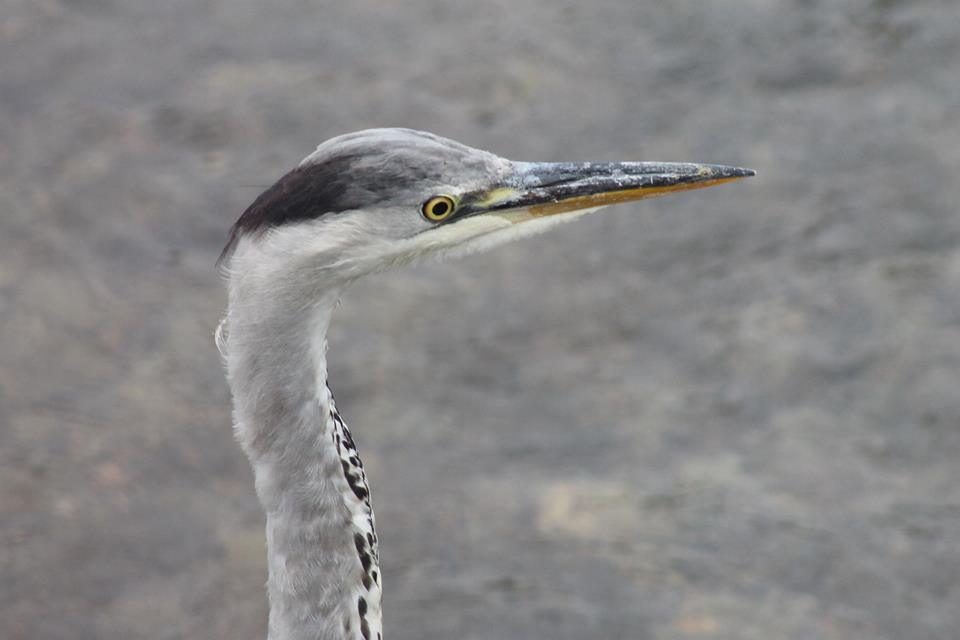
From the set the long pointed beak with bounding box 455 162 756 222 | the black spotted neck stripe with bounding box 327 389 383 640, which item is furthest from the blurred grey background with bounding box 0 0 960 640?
the long pointed beak with bounding box 455 162 756 222

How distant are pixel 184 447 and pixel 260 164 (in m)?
1.31

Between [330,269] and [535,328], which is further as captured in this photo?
[535,328]

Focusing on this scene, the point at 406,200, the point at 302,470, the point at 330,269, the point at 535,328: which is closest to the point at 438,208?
the point at 406,200

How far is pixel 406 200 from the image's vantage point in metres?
2.54

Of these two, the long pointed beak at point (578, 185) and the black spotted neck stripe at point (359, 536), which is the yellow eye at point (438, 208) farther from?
the black spotted neck stripe at point (359, 536)

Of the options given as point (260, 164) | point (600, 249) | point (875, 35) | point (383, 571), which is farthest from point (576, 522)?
Answer: point (875, 35)

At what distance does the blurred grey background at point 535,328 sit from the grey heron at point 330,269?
1.34 m

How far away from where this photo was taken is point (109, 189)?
5.22 meters

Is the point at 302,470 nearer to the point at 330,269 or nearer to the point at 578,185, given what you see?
the point at 330,269

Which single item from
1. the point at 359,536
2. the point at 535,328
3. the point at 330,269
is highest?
the point at 535,328

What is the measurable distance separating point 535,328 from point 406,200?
7.34 feet

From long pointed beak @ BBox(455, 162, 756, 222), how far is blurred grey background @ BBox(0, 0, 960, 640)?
1.59 metres

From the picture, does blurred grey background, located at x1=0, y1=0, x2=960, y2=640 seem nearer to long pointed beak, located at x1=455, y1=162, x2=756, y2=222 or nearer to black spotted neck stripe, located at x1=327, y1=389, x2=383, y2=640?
black spotted neck stripe, located at x1=327, y1=389, x2=383, y2=640

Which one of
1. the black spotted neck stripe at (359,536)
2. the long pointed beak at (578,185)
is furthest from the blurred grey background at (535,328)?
the long pointed beak at (578,185)
